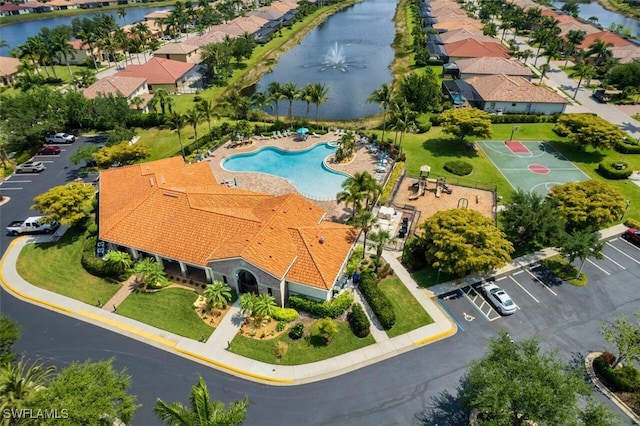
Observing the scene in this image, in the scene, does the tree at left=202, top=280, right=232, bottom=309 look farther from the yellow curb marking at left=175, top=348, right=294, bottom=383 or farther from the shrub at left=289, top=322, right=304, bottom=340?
the shrub at left=289, top=322, right=304, bottom=340

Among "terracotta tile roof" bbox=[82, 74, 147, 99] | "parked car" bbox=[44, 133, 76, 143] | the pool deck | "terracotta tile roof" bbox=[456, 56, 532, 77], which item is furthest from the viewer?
"terracotta tile roof" bbox=[456, 56, 532, 77]

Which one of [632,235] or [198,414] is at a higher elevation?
[198,414]

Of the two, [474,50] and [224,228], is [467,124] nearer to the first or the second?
[224,228]

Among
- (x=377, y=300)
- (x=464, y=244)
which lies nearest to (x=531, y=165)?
(x=464, y=244)

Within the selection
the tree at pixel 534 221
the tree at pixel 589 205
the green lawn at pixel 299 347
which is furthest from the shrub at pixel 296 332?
the tree at pixel 589 205

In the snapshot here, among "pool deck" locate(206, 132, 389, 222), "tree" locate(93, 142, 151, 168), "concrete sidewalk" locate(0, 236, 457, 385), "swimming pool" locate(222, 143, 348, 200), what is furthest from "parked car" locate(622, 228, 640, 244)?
"tree" locate(93, 142, 151, 168)

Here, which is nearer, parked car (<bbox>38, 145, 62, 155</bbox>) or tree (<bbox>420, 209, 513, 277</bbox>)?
tree (<bbox>420, 209, 513, 277</bbox>)
